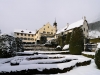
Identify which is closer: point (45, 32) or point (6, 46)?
point (6, 46)

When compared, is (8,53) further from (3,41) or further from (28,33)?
(28,33)

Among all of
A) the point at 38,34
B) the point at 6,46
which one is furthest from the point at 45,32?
the point at 6,46

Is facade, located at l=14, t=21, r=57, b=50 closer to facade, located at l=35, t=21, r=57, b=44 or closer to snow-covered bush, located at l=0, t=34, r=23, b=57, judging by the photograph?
facade, located at l=35, t=21, r=57, b=44

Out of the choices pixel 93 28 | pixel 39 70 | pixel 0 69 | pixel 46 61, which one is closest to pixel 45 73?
pixel 39 70

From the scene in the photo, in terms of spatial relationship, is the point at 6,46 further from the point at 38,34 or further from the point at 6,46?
the point at 38,34

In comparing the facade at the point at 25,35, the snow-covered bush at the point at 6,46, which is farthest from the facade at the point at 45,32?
the snow-covered bush at the point at 6,46

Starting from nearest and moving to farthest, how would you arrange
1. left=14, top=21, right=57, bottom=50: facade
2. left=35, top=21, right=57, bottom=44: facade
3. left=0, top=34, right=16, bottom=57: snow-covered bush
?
left=0, top=34, right=16, bottom=57: snow-covered bush
left=35, top=21, right=57, bottom=44: facade
left=14, top=21, right=57, bottom=50: facade

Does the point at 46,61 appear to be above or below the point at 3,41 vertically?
below

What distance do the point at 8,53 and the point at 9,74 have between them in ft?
22.1

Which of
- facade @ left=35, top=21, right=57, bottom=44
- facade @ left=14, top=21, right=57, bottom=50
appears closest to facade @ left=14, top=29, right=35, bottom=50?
facade @ left=14, top=21, right=57, bottom=50

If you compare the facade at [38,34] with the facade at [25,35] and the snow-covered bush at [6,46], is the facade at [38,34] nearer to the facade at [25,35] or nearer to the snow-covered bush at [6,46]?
the facade at [25,35]

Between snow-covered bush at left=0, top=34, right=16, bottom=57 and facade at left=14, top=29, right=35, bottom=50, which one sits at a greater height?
facade at left=14, top=29, right=35, bottom=50

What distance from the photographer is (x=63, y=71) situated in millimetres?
9070

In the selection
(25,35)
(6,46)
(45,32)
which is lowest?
(6,46)
